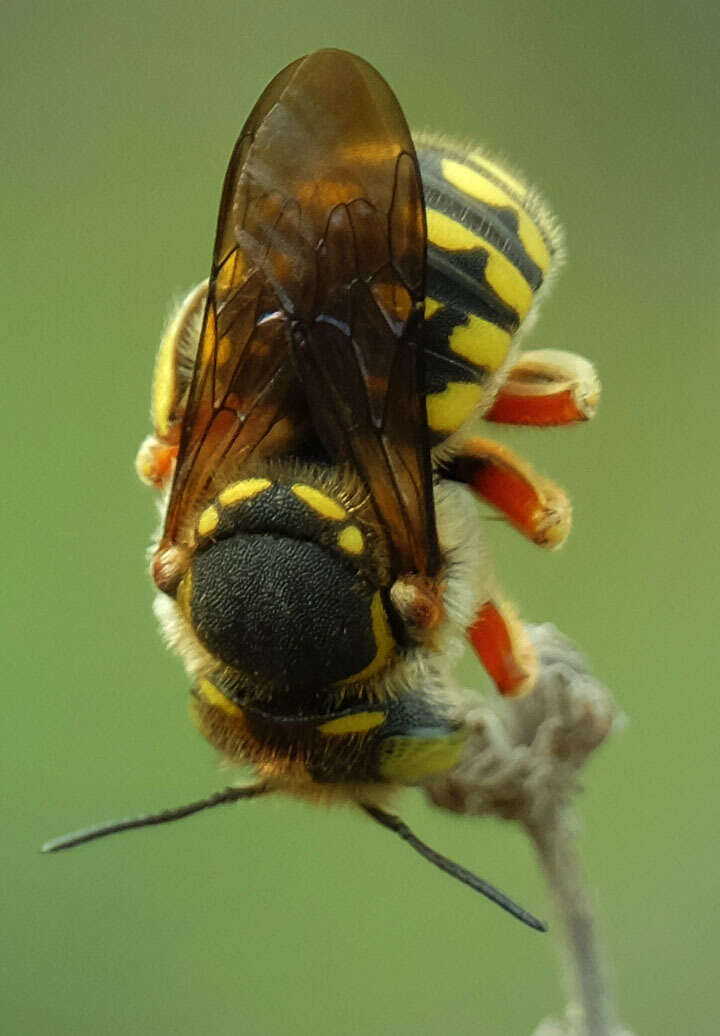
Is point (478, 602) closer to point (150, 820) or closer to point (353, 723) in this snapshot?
point (353, 723)

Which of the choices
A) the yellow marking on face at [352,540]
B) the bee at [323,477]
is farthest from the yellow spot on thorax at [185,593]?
the yellow marking on face at [352,540]

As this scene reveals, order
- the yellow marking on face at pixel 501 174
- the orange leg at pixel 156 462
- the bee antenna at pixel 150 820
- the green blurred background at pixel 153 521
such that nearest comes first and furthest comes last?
the bee antenna at pixel 150 820
the yellow marking on face at pixel 501 174
the orange leg at pixel 156 462
the green blurred background at pixel 153 521

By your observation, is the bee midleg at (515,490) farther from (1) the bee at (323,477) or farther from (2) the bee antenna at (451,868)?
(2) the bee antenna at (451,868)

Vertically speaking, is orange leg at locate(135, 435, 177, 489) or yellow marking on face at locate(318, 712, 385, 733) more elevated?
orange leg at locate(135, 435, 177, 489)

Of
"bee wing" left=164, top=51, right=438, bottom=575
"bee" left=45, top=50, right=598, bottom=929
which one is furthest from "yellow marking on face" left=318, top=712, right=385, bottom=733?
"bee wing" left=164, top=51, right=438, bottom=575

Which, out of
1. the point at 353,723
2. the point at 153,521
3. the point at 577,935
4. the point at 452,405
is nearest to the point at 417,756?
the point at 353,723

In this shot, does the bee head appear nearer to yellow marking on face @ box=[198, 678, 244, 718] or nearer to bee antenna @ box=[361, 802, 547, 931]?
yellow marking on face @ box=[198, 678, 244, 718]
